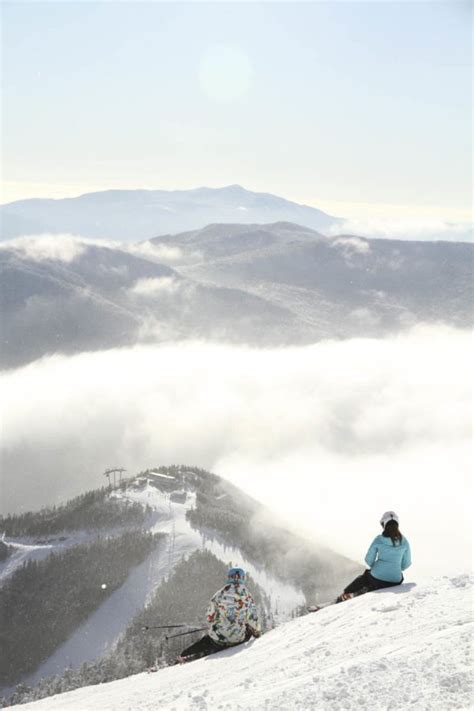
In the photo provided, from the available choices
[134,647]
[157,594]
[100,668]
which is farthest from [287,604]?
[100,668]

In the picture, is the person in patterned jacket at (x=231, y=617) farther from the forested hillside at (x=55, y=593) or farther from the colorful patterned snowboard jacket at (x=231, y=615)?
the forested hillside at (x=55, y=593)

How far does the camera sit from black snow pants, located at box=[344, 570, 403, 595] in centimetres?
1947

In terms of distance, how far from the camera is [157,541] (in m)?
173

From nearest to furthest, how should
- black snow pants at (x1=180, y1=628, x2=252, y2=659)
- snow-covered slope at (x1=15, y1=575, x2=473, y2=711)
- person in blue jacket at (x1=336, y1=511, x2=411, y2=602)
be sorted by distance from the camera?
snow-covered slope at (x1=15, y1=575, x2=473, y2=711) < person in blue jacket at (x1=336, y1=511, x2=411, y2=602) < black snow pants at (x1=180, y1=628, x2=252, y2=659)

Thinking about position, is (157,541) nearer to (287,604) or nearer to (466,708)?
(287,604)

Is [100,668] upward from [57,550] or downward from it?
downward

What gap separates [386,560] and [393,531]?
6.28 feet

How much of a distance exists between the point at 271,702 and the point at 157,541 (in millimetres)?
170201

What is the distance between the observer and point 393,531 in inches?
693

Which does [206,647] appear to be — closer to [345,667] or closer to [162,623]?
[345,667]

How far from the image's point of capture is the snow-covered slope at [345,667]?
1148 centimetres

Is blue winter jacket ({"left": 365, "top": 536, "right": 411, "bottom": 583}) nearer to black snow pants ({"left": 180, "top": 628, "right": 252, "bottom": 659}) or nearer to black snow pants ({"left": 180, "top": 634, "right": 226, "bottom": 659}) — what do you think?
black snow pants ({"left": 180, "top": 628, "right": 252, "bottom": 659})

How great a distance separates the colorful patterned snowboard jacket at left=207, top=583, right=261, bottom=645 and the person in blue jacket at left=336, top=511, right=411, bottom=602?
3900mm

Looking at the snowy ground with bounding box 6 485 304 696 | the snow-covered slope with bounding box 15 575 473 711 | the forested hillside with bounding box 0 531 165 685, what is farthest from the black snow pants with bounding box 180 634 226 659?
the forested hillside with bounding box 0 531 165 685
